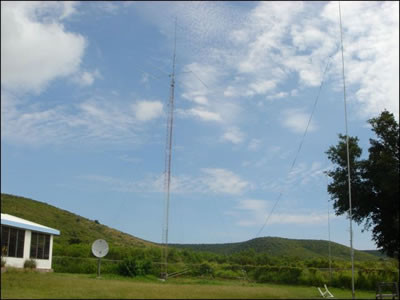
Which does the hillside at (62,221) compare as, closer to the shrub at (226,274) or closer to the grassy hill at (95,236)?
the grassy hill at (95,236)

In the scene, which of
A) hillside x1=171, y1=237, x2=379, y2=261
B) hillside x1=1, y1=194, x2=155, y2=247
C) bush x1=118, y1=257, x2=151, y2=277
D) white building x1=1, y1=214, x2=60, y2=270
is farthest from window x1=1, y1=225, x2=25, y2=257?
hillside x1=171, y1=237, x2=379, y2=261

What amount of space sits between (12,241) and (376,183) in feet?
68.6

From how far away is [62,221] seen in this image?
59.2 metres

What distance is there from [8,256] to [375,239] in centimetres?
2156

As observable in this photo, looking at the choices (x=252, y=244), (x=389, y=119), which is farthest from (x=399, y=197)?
(x=252, y=244)

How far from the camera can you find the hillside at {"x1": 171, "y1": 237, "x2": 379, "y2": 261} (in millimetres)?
71438

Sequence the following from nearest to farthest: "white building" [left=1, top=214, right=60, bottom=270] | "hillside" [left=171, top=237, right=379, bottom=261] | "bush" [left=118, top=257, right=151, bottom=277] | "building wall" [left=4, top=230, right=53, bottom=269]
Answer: "white building" [left=1, top=214, right=60, bottom=270], "building wall" [left=4, top=230, right=53, bottom=269], "bush" [left=118, top=257, right=151, bottom=277], "hillside" [left=171, top=237, right=379, bottom=261]

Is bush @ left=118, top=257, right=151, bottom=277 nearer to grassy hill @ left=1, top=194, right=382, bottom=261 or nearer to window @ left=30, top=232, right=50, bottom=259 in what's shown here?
window @ left=30, top=232, right=50, bottom=259

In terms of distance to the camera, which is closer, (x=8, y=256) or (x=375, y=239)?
(x=8, y=256)

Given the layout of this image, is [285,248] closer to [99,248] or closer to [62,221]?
[62,221]

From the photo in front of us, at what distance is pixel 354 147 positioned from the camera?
3102cm

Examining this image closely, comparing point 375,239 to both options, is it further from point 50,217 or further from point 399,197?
point 50,217

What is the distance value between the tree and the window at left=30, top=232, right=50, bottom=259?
1785 centimetres

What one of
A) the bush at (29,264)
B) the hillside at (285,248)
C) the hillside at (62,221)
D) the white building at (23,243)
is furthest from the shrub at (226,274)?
the hillside at (285,248)
